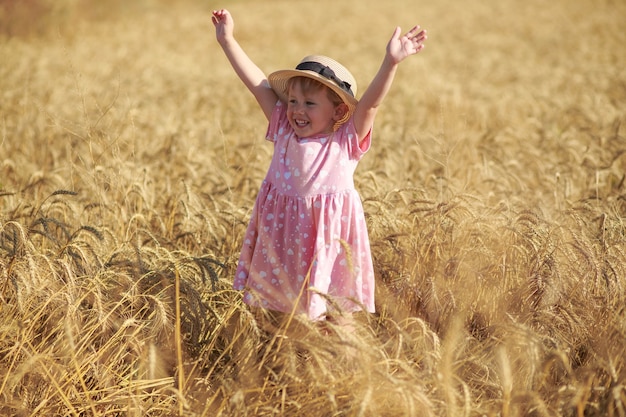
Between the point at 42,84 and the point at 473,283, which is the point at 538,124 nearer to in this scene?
the point at 473,283

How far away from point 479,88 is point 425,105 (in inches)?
64.2

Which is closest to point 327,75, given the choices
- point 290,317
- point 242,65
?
point 242,65

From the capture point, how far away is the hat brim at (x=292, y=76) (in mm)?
2320

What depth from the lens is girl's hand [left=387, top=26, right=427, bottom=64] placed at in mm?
2234

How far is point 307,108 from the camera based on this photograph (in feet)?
7.99

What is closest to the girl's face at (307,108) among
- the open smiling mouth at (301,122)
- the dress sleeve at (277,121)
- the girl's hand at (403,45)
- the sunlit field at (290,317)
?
the open smiling mouth at (301,122)

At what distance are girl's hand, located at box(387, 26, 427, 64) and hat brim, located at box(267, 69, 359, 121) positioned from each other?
0.77 feet

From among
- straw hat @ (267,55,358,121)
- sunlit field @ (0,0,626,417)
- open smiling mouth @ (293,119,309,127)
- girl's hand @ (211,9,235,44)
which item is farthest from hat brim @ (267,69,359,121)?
sunlit field @ (0,0,626,417)

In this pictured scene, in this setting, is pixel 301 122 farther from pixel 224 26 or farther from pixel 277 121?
pixel 224 26

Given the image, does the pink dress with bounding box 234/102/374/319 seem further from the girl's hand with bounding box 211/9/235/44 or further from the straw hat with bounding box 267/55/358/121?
the girl's hand with bounding box 211/9/235/44

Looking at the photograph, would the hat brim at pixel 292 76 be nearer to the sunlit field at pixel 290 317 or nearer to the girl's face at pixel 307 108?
the girl's face at pixel 307 108

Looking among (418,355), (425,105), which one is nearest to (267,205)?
(418,355)

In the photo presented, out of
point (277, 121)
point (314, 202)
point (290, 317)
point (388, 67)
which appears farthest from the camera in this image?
point (277, 121)

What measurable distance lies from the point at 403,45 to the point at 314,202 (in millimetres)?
657
